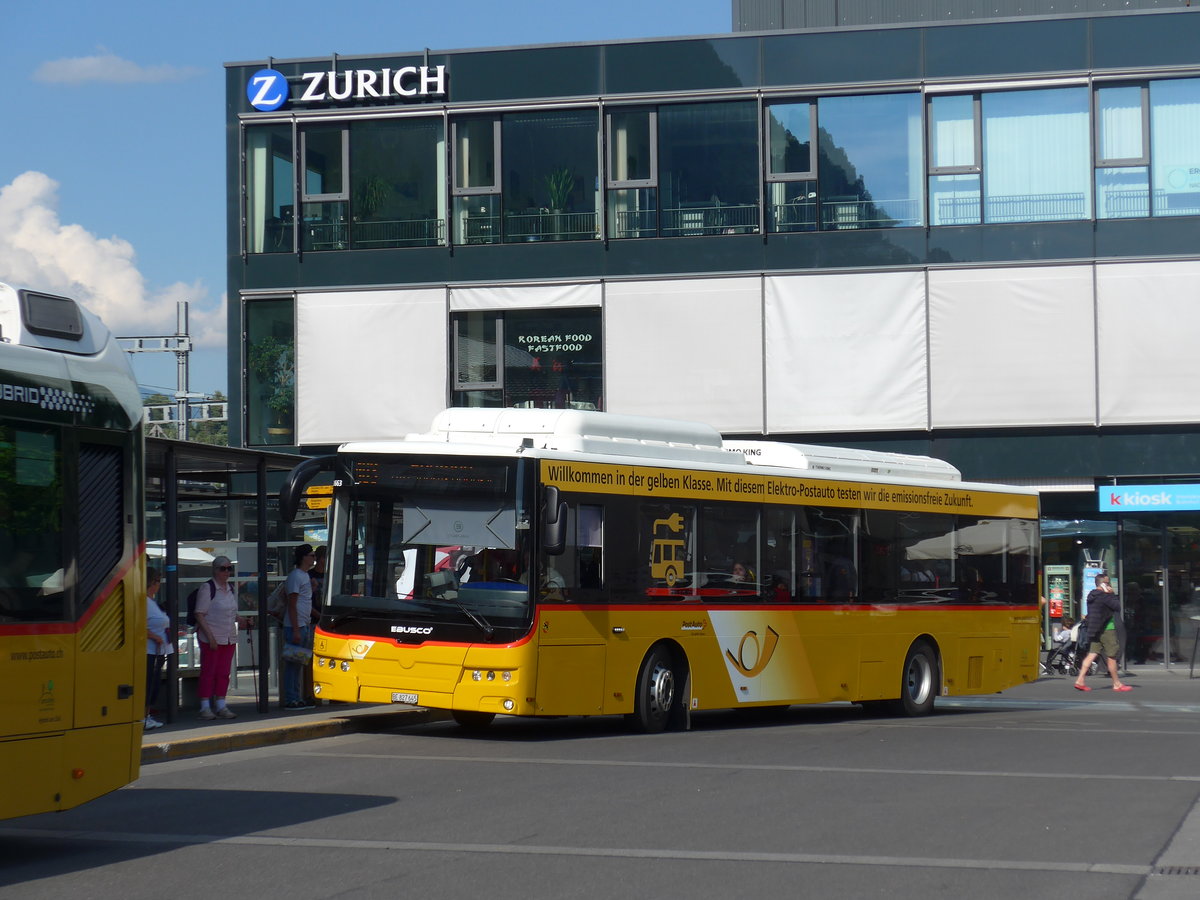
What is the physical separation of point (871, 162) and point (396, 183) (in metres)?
9.24

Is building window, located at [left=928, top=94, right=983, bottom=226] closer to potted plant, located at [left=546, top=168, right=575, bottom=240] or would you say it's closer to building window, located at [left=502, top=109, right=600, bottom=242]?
building window, located at [left=502, top=109, right=600, bottom=242]

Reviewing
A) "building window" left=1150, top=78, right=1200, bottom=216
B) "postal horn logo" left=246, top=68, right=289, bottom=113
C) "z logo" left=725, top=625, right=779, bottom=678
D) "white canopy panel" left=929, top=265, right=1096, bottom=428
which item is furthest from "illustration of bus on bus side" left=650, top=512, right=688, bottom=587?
"postal horn logo" left=246, top=68, right=289, bottom=113

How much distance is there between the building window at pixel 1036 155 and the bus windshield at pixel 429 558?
680 inches

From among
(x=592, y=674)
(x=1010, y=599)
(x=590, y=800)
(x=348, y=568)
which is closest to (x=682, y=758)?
(x=592, y=674)

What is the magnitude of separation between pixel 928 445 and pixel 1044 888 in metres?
21.8

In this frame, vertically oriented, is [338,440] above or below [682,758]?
above

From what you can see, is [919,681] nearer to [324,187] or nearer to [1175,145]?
[1175,145]

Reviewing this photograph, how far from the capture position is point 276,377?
30828mm

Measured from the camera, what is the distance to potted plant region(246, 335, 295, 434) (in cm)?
3072

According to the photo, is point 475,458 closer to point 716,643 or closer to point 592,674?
point 592,674

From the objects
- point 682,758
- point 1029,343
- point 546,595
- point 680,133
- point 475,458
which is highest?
point 680,133

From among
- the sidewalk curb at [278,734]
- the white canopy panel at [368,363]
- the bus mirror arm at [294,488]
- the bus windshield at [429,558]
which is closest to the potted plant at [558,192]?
the white canopy panel at [368,363]

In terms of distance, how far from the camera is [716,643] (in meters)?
16.9

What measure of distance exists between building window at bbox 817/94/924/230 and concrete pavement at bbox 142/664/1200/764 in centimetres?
960
